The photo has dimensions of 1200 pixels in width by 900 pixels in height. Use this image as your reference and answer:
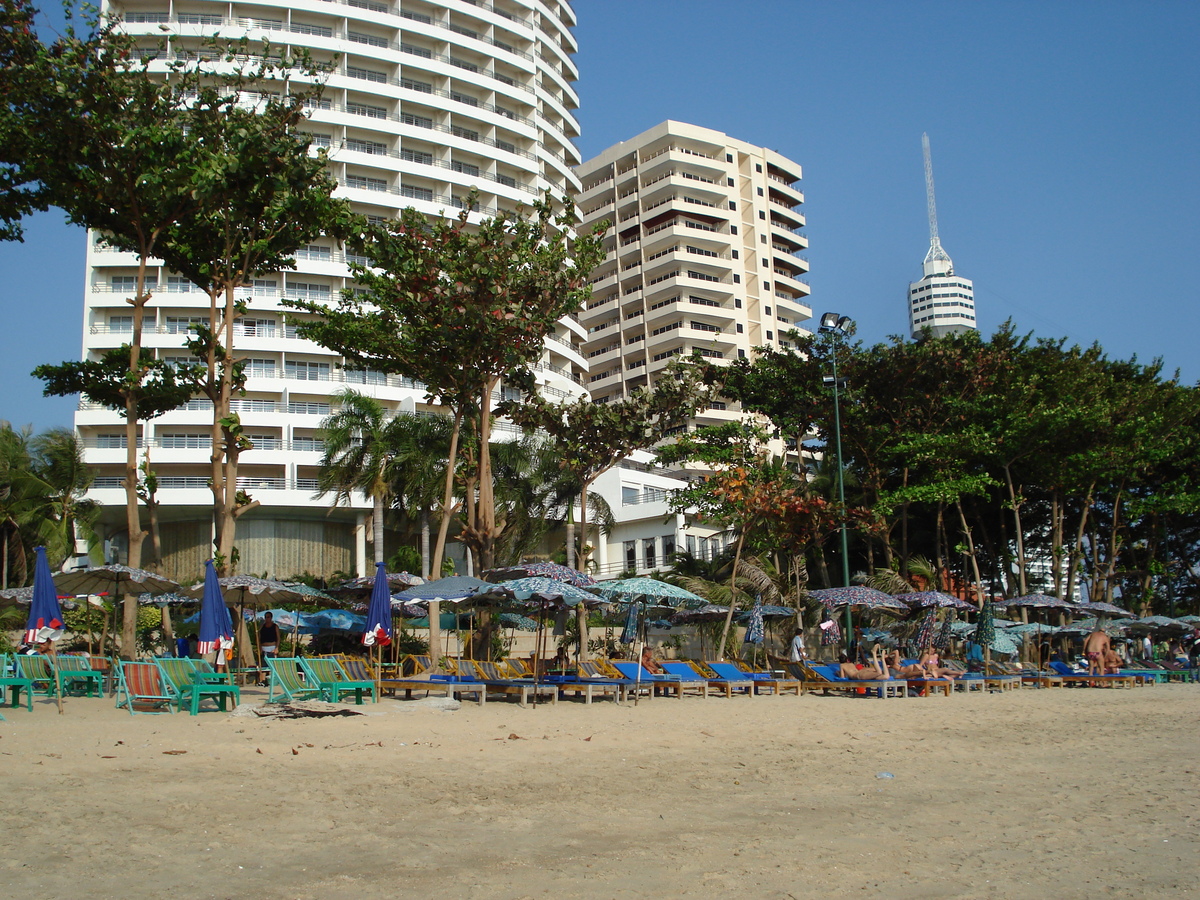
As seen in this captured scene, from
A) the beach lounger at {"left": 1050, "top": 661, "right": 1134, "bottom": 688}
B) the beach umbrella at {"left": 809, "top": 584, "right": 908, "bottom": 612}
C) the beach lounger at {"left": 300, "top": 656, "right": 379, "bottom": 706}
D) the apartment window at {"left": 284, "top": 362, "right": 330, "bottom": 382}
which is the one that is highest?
the apartment window at {"left": 284, "top": 362, "right": 330, "bottom": 382}

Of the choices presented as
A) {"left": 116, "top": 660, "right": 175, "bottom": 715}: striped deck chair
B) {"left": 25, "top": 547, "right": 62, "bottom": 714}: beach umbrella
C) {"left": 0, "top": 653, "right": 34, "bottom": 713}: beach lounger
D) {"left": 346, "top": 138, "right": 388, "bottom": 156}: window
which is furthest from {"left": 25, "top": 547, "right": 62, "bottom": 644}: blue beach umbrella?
{"left": 346, "top": 138, "right": 388, "bottom": 156}: window

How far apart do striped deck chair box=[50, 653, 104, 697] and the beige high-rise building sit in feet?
215

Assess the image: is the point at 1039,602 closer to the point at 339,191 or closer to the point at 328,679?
the point at 328,679

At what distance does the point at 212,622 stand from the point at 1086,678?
1971 centimetres

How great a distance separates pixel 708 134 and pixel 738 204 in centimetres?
649

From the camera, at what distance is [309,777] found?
8.06 meters

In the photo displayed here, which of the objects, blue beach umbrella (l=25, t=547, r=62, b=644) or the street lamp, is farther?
the street lamp

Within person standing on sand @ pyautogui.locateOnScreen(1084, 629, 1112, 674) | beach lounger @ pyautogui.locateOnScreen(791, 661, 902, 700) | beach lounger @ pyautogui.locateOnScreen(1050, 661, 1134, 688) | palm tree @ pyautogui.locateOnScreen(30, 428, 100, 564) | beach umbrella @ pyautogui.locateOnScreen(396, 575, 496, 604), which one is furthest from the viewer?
palm tree @ pyautogui.locateOnScreen(30, 428, 100, 564)

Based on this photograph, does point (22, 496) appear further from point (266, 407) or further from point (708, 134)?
point (708, 134)

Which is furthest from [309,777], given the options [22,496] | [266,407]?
[266,407]

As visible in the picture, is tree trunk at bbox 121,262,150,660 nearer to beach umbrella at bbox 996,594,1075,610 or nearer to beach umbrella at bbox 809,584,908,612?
beach umbrella at bbox 809,584,908,612

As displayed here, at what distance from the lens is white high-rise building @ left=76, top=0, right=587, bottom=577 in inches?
2047

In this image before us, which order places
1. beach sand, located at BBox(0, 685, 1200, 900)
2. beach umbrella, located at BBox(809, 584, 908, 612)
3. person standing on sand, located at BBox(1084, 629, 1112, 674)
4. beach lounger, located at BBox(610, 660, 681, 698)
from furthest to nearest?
1. person standing on sand, located at BBox(1084, 629, 1112, 674)
2. beach umbrella, located at BBox(809, 584, 908, 612)
3. beach lounger, located at BBox(610, 660, 681, 698)
4. beach sand, located at BBox(0, 685, 1200, 900)

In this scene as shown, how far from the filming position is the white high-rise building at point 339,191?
171 feet
